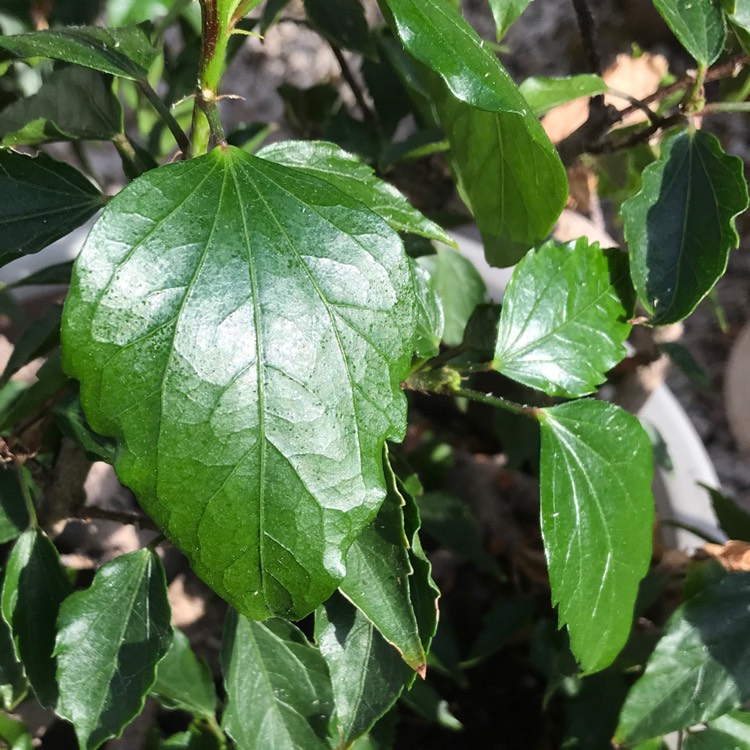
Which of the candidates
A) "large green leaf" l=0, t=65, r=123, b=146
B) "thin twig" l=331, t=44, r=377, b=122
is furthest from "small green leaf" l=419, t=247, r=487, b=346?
"large green leaf" l=0, t=65, r=123, b=146

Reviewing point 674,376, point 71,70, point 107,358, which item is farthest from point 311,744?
point 674,376

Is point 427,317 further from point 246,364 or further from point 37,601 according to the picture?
point 37,601

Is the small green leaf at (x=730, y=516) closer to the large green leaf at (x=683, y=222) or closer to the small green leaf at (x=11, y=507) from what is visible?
the large green leaf at (x=683, y=222)

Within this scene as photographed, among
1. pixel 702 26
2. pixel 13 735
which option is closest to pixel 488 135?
pixel 702 26

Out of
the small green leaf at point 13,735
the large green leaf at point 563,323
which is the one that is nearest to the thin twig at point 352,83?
the large green leaf at point 563,323

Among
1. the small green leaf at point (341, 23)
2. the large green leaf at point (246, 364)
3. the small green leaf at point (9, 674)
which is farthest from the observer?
→ the small green leaf at point (341, 23)

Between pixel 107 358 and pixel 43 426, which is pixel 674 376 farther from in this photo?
pixel 107 358

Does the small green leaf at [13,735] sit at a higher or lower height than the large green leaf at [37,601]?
lower
